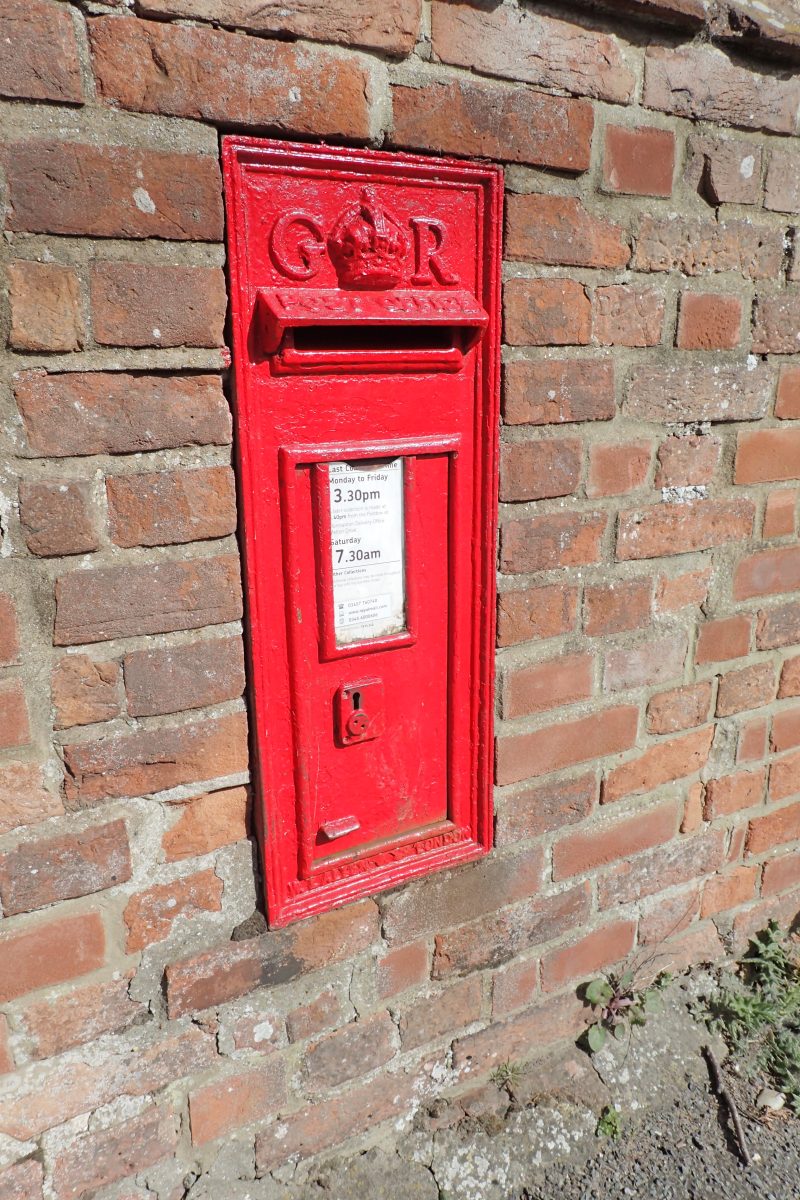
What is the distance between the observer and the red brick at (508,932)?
1383mm

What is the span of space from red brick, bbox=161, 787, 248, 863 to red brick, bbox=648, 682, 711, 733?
2.61ft

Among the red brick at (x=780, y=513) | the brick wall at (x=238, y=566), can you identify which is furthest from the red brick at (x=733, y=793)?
the red brick at (x=780, y=513)

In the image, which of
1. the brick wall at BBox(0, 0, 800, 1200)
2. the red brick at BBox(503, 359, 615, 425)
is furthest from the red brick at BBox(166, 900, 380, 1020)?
the red brick at BBox(503, 359, 615, 425)

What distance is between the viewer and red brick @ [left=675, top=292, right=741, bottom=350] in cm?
125

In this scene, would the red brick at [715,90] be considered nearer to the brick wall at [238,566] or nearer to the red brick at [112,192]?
the brick wall at [238,566]

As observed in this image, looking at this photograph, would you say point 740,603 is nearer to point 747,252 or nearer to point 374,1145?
point 747,252

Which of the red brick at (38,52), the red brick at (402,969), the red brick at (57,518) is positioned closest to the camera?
the red brick at (38,52)

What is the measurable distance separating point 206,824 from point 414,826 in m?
0.35

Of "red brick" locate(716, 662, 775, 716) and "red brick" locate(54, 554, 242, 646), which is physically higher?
"red brick" locate(54, 554, 242, 646)

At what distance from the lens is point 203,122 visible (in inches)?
34.9

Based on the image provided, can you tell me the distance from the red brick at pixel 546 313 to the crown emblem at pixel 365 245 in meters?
0.20

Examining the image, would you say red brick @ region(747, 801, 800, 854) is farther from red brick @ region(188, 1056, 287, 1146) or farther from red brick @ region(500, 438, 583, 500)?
red brick @ region(188, 1056, 287, 1146)

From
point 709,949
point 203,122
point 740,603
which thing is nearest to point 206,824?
point 203,122

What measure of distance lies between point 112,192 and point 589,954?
1.55 m
